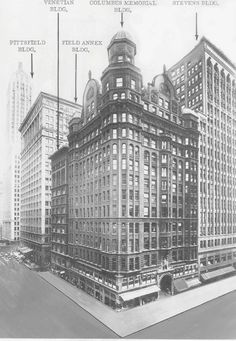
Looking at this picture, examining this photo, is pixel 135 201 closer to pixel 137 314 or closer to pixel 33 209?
pixel 137 314

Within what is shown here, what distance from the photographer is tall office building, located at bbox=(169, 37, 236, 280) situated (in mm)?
24906

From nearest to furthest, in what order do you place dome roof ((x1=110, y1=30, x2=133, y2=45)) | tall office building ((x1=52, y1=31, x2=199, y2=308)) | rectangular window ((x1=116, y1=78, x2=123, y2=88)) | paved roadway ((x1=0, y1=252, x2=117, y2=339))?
paved roadway ((x1=0, y1=252, x2=117, y2=339)) → dome roof ((x1=110, y1=30, x2=133, y2=45)) → tall office building ((x1=52, y1=31, x2=199, y2=308)) → rectangular window ((x1=116, y1=78, x2=123, y2=88))

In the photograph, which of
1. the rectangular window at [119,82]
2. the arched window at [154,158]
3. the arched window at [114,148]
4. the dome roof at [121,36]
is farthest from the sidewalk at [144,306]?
the dome roof at [121,36]

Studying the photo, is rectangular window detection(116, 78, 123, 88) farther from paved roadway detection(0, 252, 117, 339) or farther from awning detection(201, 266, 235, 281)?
awning detection(201, 266, 235, 281)

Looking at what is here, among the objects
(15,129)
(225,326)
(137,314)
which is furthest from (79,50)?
(225,326)

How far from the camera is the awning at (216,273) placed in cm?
2453

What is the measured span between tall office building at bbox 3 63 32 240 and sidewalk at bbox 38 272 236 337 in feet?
27.3

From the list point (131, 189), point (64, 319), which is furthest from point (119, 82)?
point (64, 319)

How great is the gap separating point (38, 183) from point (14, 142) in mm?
14303

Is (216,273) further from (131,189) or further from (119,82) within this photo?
(119,82)

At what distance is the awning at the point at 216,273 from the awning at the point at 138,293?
667 cm

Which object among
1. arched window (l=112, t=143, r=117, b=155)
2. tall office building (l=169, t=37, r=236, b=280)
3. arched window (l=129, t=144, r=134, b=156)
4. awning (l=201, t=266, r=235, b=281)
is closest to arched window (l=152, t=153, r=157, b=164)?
arched window (l=129, t=144, r=134, b=156)

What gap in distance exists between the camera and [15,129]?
2458 centimetres

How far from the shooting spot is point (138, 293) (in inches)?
802
